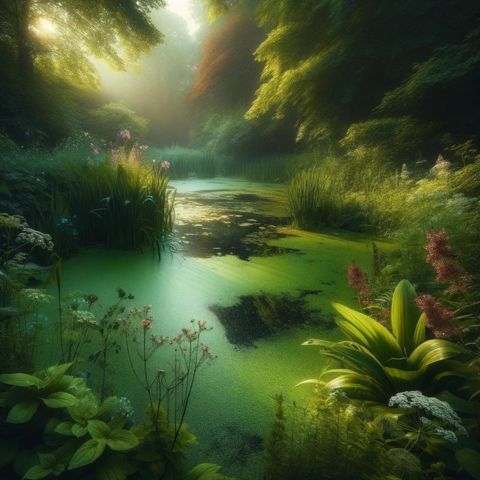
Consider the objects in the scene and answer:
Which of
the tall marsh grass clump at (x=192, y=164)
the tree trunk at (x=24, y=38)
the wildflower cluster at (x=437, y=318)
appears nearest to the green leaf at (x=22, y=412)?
the wildflower cluster at (x=437, y=318)

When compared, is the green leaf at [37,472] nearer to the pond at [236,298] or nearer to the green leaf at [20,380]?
the green leaf at [20,380]

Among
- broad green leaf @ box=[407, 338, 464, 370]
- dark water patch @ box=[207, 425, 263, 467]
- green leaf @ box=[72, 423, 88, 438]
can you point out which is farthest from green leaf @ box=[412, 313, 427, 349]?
green leaf @ box=[72, 423, 88, 438]

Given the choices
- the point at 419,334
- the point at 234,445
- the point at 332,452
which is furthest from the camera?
the point at 419,334

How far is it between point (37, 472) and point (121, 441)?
205 mm

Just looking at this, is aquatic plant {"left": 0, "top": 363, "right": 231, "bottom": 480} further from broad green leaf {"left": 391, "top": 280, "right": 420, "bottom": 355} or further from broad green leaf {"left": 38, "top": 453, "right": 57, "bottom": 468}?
broad green leaf {"left": 391, "top": 280, "right": 420, "bottom": 355}

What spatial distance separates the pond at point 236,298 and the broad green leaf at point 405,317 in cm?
41

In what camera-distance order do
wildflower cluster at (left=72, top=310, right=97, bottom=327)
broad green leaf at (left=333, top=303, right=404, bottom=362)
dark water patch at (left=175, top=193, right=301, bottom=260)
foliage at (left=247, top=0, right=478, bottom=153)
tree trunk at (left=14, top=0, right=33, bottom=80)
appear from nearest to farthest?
wildflower cluster at (left=72, top=310, right=97, bottom=327) < broad green leaf at (left=333, top=303, right=404, bottom=362) < dark water patch at (left=175, top=193, right=301, bottom=260) < foliage at (left=247, top=0, right=478, bottom=153) < tree trunk at (left=14, top=0, right=33, bottom=80)

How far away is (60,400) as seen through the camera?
3.43 feet

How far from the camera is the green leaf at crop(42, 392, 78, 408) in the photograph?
1.02m

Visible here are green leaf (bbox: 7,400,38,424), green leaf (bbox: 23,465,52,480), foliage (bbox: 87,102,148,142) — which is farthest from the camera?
foliage (bbox: 87,102,148,142)

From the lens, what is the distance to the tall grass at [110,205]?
3.39 m

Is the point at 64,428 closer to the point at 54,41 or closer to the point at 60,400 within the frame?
the point at 60,400

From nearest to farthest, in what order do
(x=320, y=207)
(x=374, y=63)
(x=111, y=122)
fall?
(x=320, y=207)
(x=374, y=63)
(x=111, y=122)

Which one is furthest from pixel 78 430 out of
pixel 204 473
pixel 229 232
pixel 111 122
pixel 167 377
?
pixel 111 122
